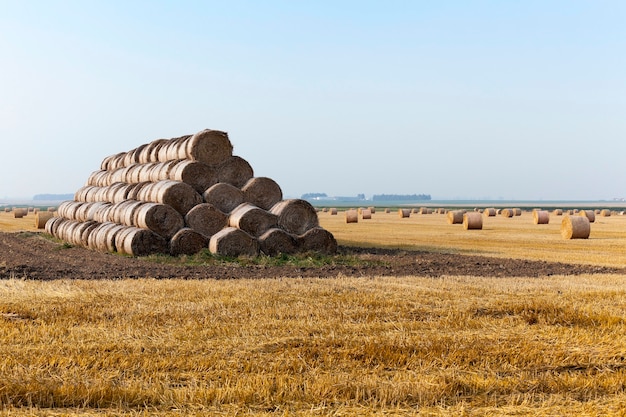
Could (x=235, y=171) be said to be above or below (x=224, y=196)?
above

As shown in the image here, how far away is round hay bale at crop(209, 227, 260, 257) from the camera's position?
1791cm

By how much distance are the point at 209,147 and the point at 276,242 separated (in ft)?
11.3

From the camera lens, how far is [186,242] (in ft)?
60.8

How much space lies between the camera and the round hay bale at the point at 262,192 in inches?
779

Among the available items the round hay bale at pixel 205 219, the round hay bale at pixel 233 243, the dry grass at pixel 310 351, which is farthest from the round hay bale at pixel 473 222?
the dry grass at pixel 310 351

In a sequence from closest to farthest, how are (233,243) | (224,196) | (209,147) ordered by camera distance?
(233,243) < (224,196) < (209,147)

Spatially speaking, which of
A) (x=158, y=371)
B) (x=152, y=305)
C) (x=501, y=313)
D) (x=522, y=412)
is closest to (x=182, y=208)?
(x=152, y=305)

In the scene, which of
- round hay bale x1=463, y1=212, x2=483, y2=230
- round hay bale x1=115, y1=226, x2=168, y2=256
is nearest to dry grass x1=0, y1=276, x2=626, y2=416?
round hay bale x1=115, y1=226, x2=168, y2=256

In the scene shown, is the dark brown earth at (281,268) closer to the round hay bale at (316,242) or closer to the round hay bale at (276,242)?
the round hay bale at (316,242)

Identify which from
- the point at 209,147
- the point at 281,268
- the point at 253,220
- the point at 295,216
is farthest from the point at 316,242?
the point at 209,147

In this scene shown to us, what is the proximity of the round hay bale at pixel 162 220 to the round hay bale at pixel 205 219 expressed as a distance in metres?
0.28

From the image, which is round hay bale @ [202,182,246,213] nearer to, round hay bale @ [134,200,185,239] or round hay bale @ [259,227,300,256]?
round hay bale @ [134,200,185,239]

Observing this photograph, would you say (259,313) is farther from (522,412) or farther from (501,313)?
(522,412)

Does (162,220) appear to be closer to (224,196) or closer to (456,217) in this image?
(224,196)
